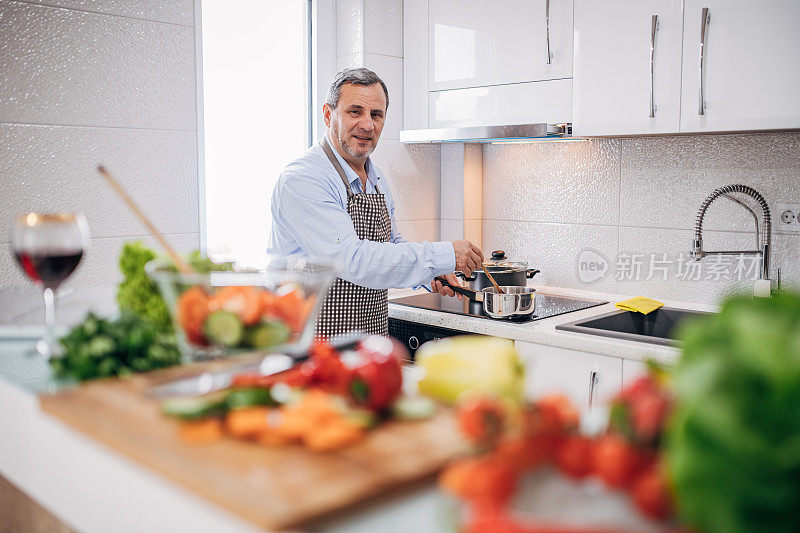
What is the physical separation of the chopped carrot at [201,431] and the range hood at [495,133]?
1.88m

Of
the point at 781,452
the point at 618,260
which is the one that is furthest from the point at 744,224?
the point at 781,452

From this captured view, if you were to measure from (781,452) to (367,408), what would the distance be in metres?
0.51

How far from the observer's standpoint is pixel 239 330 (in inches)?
39.6

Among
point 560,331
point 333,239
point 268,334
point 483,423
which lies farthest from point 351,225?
point 483,423

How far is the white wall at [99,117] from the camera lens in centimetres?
221

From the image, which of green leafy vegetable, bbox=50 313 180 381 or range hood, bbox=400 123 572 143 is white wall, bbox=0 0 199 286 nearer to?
range hood, bbox=400 123 572 143

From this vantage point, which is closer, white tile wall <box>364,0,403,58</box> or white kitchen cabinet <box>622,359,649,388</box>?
white kitchen cabinet <box>622,359,649,388</box>

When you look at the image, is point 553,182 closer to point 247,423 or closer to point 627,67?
point 627,67

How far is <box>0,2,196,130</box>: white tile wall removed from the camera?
2.20 metres

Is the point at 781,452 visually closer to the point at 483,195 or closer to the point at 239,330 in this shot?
the point at 239,330

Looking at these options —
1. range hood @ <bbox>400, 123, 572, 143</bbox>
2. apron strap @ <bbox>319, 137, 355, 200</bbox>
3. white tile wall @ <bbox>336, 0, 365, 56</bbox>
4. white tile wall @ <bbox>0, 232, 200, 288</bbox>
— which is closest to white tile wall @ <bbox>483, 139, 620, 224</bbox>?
range hood @ <bbox>400, 123, 572, 143</bbox>

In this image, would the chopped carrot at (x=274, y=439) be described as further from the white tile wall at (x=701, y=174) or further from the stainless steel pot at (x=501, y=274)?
the white tile wall at (x=701, y=174)

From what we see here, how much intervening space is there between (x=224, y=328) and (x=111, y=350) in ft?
0.80

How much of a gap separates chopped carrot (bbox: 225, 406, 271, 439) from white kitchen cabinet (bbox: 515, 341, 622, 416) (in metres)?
1.37
